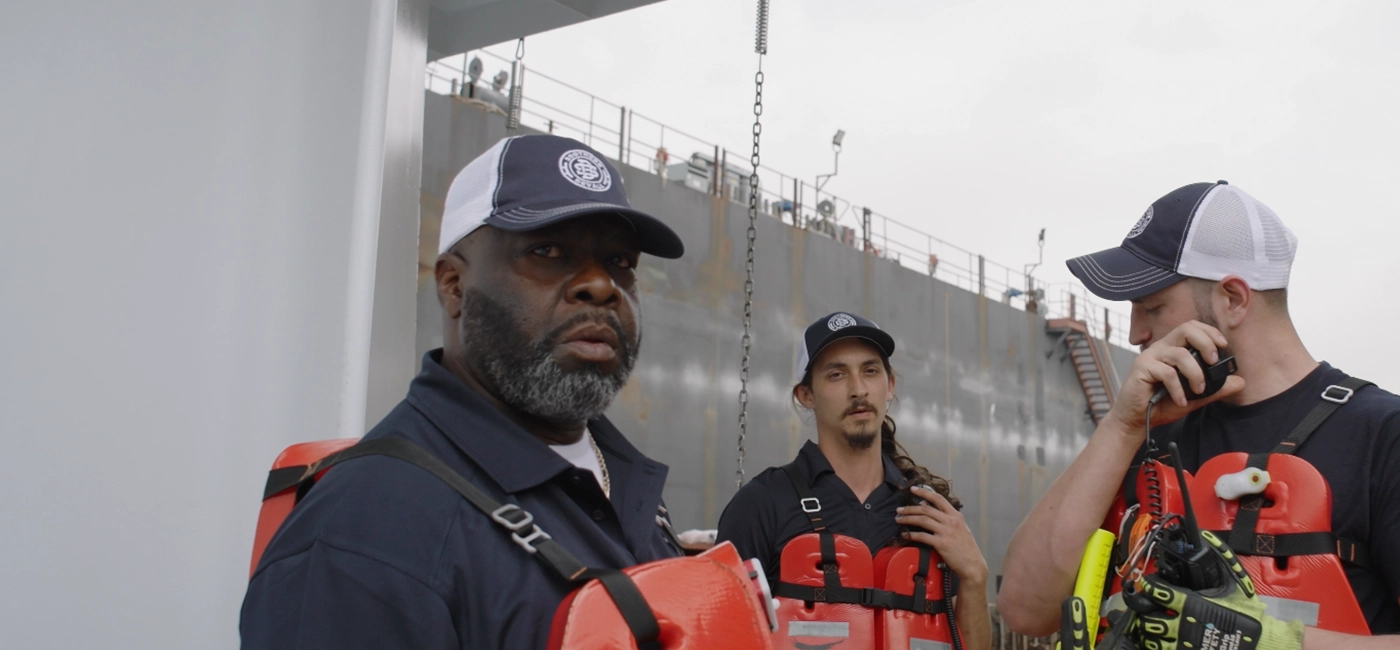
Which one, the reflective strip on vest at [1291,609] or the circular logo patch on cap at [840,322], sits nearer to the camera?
the reflective strip on vest at [1291,609]

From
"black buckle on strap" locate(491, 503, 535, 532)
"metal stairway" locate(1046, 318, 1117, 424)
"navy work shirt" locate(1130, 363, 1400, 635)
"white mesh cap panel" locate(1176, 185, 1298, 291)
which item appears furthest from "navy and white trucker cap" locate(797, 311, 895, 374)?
"metal stairway" locate(1046, 318, 1117, 424)

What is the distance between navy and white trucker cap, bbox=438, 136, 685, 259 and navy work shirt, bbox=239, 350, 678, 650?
9.8 inches

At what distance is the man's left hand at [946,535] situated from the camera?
3.13 metres

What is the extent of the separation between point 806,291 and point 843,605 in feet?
44.0

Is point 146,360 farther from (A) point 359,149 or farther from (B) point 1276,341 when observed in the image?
(B) point 1276,341

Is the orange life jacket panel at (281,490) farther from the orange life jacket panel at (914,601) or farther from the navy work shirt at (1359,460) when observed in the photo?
the orange life jacket panel at (914,601)

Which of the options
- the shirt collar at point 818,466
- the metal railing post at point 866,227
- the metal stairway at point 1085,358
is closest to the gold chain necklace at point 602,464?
the shirt collar at point 818,466

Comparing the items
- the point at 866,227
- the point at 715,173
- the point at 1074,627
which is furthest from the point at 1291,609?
the point at 866,227

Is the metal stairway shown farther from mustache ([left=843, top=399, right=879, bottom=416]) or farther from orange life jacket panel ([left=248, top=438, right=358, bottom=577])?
orange life jacket panel ([left=248, top=438, right=358, bottom=577])

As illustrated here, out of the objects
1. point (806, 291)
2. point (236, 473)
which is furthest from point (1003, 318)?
point (236, 473)

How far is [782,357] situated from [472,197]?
1379 cm

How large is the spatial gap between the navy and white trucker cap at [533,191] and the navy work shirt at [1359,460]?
50.1 inches

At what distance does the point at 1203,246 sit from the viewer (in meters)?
2.05

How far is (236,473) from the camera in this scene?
2266 mm
